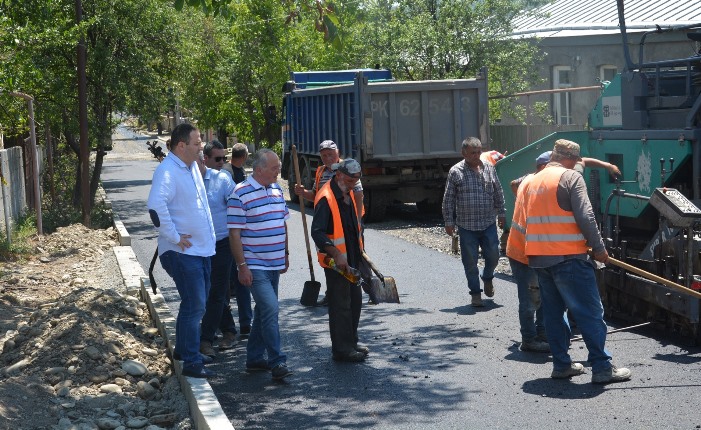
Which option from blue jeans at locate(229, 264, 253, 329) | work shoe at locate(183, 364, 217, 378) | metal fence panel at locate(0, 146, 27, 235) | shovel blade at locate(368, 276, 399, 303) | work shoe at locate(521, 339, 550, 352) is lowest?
work shoe at locate(521, 339, 550, 352)

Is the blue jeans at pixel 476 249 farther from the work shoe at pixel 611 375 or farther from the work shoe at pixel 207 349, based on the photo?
the work shoe at pixel 611 375

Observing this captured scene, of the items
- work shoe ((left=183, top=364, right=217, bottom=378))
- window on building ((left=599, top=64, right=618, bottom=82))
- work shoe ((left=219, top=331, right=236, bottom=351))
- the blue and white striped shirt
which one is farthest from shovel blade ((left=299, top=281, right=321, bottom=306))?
window on building ((left=599, top=64, right=618, bottom=82))

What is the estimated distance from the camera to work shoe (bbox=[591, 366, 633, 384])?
725 cm

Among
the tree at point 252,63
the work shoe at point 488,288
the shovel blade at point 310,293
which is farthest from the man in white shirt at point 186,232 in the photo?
the tree at point 252,63

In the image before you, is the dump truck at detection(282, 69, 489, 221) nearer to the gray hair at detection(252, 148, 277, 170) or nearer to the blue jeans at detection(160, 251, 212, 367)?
the gray hair at detection(252, 148, 277, 170)

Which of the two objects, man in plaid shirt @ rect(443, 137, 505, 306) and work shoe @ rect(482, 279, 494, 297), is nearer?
man in plaid shirt @ rect(443, 137, 505, 306)

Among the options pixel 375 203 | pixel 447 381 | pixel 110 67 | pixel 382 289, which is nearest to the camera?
pixel 447 381

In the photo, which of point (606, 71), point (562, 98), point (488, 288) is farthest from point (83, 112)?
point (606, 71)

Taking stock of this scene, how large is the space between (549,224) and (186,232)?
259cm

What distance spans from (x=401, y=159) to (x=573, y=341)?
10.8m

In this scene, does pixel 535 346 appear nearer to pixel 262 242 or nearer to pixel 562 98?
pixel 262 242

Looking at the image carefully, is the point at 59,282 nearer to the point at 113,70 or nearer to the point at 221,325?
the point at 221,325

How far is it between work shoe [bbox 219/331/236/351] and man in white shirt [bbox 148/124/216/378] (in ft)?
4.69

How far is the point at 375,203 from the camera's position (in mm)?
19594
